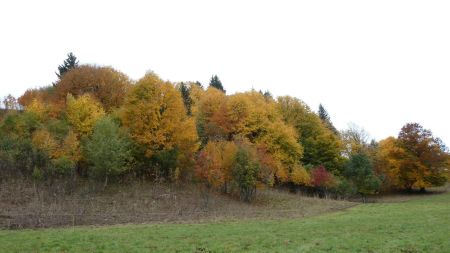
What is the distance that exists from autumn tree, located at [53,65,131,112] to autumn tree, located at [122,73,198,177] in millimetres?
12258

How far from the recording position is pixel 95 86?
2282 inches

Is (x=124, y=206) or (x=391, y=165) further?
(x=391, y=165)

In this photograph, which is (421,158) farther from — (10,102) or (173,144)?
(10,102)

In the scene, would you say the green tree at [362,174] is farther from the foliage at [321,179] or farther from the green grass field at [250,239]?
the green grass field at [250,239]

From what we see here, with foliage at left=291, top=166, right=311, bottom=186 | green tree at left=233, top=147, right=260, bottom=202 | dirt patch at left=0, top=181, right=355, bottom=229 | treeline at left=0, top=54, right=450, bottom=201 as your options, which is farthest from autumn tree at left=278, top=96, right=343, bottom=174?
green tree at left=233, top=147, right=260, bottom=202

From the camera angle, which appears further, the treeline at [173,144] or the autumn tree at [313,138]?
the autumn tree at [313,138]

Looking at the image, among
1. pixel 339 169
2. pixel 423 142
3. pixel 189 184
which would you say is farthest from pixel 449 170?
pixel 189 184

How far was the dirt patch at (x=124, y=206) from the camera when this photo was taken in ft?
100

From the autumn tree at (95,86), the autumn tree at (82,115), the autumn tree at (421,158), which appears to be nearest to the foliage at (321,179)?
the autumn tree at (421,158)

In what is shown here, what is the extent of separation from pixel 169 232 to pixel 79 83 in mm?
39137

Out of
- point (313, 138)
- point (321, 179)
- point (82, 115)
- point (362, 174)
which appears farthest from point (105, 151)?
point (362, 174)

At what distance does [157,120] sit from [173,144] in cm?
314

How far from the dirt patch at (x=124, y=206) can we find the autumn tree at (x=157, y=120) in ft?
14.4

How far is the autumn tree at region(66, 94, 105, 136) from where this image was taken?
44.3 m
